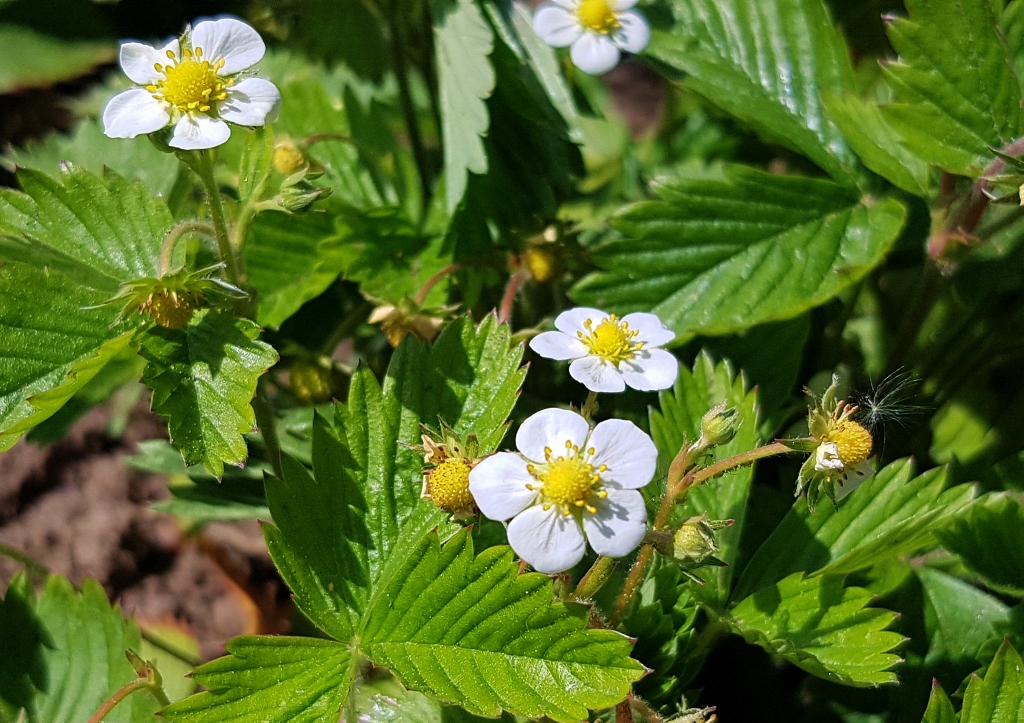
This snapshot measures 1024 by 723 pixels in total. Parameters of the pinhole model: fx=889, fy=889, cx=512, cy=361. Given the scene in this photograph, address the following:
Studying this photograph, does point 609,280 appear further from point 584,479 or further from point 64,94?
point 64,94

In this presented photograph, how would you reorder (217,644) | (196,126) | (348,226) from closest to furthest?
(196,126)
(348,226)
(217,644)

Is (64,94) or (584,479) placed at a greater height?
(64,94)

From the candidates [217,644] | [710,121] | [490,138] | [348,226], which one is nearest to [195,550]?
[217,644]

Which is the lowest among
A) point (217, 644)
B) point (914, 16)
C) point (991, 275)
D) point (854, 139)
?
point (217, 644)

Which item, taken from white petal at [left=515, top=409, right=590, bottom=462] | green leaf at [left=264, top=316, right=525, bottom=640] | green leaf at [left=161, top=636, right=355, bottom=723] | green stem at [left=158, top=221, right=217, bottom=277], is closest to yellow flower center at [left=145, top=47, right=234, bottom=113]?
green stem at [left=158, top=221, right=217, bottom=277]

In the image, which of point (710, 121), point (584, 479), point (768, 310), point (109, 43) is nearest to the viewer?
point (584, 479)

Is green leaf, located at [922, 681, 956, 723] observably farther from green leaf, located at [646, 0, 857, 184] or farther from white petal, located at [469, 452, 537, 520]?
green leaf, located at [646, 0, 857, 184]
